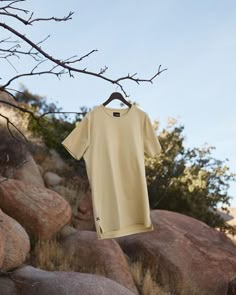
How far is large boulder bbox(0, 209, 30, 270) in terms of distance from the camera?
23.2 ft

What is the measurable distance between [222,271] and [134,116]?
514 centimetres

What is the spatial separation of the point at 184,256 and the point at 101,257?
5.88ft

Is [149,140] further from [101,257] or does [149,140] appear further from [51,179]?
[51,179]

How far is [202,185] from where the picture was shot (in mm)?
12898

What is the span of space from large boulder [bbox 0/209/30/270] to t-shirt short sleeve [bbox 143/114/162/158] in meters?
2.88

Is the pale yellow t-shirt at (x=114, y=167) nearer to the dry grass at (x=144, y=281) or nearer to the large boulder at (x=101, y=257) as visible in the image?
the large boulder at (x=101, y=257)

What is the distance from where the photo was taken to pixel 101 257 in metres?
8.18

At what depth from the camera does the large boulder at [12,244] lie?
7074 mm

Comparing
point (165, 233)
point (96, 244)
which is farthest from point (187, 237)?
point (96, 244)

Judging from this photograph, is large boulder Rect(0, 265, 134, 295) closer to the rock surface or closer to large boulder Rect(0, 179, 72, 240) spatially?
large boulder Rect(0, 179, 72, 240)

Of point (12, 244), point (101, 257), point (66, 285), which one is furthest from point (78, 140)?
point (101, 257)

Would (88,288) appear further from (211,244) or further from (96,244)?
(211,244)

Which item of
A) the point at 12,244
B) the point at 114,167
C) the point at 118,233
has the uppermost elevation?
the point at 114,167

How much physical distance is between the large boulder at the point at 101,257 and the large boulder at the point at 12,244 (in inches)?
43.2
